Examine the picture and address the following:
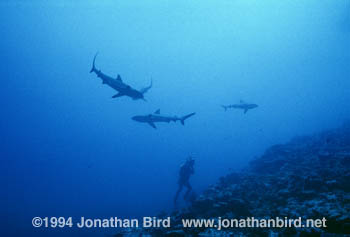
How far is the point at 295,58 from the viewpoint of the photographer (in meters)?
153

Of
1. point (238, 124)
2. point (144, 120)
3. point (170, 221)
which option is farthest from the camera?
point (238, 124)

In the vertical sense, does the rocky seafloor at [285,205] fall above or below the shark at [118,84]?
below

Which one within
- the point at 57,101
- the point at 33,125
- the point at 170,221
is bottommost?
the point at 170,221

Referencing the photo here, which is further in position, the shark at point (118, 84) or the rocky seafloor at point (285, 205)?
the shark at point (118, 84)

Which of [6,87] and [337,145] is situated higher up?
[6,87]

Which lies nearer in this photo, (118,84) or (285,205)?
(285,205)

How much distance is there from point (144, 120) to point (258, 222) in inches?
340

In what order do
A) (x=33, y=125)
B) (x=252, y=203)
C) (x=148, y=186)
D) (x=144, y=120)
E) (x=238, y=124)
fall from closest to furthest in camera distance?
(x=252, y=203), (x=144, y=120), (x=148, y=186), (x=33, y=125), (x=238, y=124)

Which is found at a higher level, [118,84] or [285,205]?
[118,84]

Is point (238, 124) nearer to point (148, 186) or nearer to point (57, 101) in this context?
point (148, 186)

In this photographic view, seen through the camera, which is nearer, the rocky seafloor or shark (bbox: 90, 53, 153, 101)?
the rocky seafloor

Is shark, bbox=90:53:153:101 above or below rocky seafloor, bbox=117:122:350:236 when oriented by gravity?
above

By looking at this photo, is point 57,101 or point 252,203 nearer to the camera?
point 252,203

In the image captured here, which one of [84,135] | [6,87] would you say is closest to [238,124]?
[84,135]
